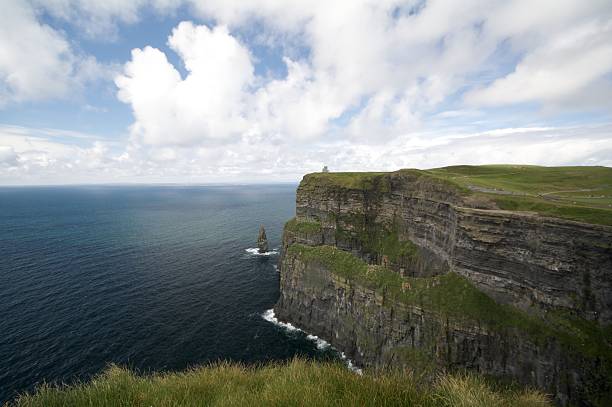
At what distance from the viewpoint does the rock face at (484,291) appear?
27375 mm

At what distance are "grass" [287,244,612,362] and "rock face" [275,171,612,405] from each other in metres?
0.13

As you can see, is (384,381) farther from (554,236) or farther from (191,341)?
(191,341)

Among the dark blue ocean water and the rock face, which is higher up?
the rock face

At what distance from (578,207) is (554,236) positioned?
451 cm

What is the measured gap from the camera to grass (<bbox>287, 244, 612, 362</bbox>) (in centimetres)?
2728

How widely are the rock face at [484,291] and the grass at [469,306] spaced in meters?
0.13

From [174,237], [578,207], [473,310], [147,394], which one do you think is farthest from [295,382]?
[174,237]

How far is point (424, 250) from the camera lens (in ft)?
169

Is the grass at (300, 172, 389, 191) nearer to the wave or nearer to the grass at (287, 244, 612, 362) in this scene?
the grass at (287, 244, 612, 362)

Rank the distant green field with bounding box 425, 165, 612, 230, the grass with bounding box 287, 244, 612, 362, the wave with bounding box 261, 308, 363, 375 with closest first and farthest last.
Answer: the grass with bounding box 287, 244, 612, 362
the distant green field with bounding box 425, 165, 612, 230
the wave with bounding box 261, 308, 363, 375

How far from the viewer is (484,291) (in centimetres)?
3528

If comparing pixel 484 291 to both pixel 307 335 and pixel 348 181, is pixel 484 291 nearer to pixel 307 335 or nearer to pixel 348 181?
pixel 307 335

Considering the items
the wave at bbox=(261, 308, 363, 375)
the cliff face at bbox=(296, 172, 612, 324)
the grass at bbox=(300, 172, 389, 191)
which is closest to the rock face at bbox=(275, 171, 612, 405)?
the cliff face at bbox=(296, 172, 612, 324)

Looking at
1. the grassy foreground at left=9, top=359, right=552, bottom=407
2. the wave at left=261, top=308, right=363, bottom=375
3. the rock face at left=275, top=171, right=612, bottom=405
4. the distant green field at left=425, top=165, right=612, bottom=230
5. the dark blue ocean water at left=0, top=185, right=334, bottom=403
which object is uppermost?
the distant green field at left=425, top=165, right=612, bottom=230
